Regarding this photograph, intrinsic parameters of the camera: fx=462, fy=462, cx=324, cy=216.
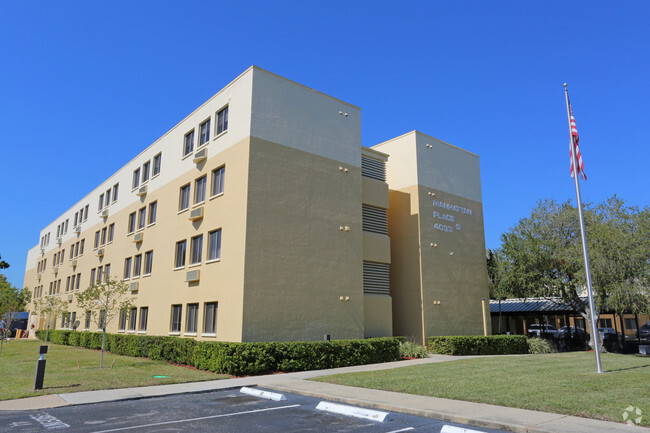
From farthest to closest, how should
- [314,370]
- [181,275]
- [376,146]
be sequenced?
1. [376,146]
2. [181,275]
3. [314,370]

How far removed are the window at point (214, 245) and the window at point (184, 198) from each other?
4.18m

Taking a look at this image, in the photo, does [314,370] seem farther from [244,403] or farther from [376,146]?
[376,146]

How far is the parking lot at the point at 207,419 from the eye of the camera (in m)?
9.02

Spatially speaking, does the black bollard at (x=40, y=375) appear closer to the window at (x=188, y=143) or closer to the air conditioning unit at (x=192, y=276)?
the air conditioning unit at (x=192, y=276)

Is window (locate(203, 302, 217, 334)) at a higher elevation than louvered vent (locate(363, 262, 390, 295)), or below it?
below

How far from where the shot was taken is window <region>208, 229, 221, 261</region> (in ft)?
71.7

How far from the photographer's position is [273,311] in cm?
1992

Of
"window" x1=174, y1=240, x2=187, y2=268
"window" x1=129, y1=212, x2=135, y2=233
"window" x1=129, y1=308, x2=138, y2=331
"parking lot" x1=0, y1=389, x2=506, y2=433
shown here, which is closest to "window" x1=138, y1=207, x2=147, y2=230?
→ "window" x1=129, y1=212, x2=135, y2=233

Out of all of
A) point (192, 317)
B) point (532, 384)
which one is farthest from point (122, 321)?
point (532, 384)

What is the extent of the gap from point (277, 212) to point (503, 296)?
63.0ft

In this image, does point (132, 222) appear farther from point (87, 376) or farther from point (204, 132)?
point (87, 376)

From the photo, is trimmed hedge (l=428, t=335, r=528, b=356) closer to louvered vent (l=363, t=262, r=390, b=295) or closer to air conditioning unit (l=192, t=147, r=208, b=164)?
louvered vent (l=363, t=262, r=390, b=295)

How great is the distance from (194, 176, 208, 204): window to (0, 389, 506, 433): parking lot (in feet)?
44.8

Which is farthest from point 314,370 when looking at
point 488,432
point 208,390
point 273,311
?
point 488,432
